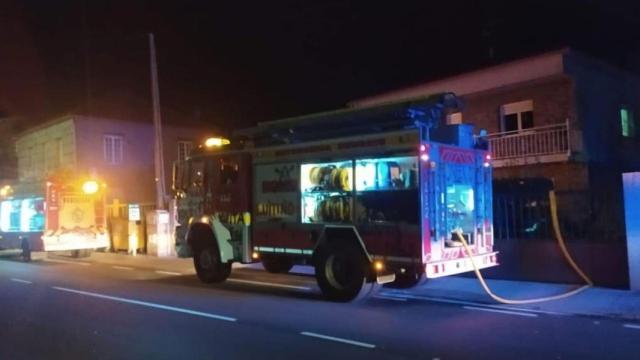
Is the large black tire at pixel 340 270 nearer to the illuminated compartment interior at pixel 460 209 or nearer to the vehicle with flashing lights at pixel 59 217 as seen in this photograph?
the illuminated compartment interior at pixel 460 209

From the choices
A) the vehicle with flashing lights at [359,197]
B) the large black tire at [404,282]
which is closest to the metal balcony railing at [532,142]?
the large black tire at [404,282]

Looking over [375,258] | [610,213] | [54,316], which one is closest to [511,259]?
[610,213]

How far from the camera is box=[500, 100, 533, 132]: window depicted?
2088cm

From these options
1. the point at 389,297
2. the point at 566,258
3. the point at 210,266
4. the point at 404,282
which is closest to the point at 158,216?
the point at 210,266

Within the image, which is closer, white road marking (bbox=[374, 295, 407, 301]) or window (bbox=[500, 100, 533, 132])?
white road marking (bbox=[374, 295, 407, 301])

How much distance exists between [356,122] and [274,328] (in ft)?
14.0

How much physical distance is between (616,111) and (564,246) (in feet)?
37.2

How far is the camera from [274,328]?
29.3 feet

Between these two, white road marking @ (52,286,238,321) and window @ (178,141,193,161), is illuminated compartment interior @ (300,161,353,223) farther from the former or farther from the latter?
window @ (178,141,193,161)

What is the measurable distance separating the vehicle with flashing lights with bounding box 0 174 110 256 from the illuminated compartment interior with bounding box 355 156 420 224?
14.1 meters

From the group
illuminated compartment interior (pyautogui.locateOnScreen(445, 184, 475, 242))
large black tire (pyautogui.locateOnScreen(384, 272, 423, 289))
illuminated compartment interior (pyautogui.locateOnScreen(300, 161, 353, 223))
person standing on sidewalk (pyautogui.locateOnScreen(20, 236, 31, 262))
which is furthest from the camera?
person standing on sidewalk (pyautogui.locateOnScreen(20, 236, 31, 262))

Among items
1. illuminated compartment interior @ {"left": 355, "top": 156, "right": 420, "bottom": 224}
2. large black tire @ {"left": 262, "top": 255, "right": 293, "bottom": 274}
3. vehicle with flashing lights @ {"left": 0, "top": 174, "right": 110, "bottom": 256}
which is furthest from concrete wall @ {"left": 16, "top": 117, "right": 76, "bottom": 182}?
illuminated compartment interior @ {"left": 355, "top": 156, "right": 420, "bottom": 224}

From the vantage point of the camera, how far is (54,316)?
10180 millimetres

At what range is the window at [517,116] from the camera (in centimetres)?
2088
